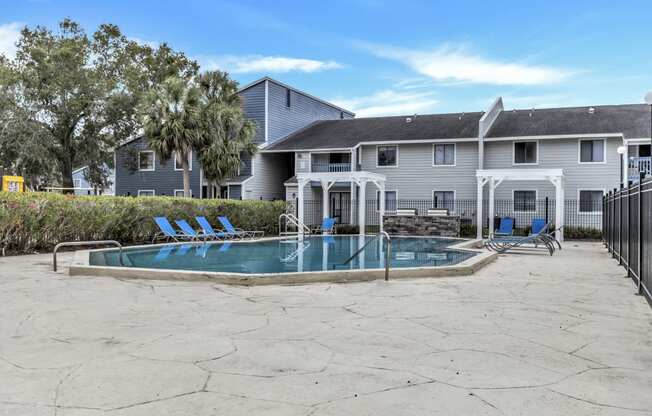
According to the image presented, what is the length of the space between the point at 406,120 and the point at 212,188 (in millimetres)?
12379

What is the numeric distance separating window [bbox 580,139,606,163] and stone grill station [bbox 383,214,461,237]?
23.4 feet

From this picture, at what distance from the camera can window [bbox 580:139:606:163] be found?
2614 centimetres

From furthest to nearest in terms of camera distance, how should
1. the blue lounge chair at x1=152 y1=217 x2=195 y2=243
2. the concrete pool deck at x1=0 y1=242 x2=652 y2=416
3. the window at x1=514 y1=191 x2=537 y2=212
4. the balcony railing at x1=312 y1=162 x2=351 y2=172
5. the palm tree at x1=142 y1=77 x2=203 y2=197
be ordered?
the balcony railing at x1=312 y1=162 x2=351 y2=172
the palm tree at x1=142 y1=77 x2=203 y2=197
the window at x1=514 y1=191 x2=537 y2=212
the blue lounge chair at x1=152 y1=217 x2=195 y2=243
the concrete pool deck at x1=0 y1=242 x2=652 y2=416

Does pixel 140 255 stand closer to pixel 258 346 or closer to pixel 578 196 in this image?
pixel 258 346

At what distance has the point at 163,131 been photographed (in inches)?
1077

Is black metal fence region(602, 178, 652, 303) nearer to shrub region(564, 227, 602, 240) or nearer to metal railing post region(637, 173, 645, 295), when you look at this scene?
metal railing post region(637, 173, 645, 295)

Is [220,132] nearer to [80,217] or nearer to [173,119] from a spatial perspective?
[173,119]

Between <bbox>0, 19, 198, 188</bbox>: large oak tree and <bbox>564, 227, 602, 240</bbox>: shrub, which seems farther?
<bbox>0, 19, 198, 188</bbox>: large oak tree

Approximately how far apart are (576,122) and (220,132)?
18.3m

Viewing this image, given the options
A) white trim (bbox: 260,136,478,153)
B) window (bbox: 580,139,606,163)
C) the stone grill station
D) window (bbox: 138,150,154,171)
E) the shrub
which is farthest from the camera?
window (bbox: 138,150,154,171)

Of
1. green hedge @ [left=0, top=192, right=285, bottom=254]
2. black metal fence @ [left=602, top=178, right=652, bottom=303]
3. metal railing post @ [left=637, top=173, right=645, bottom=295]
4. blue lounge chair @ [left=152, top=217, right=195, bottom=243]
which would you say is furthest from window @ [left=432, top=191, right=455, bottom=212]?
metal railing post @ [left=637, top=173, right=645, bottom=295]

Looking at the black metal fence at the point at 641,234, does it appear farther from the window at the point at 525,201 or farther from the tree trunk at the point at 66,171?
the tree trunk at the point at 66,171

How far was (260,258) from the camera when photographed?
14000mm

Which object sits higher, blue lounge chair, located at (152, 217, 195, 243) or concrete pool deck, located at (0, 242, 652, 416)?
blue lounge chair, located at (152, 217, 195, 243)
